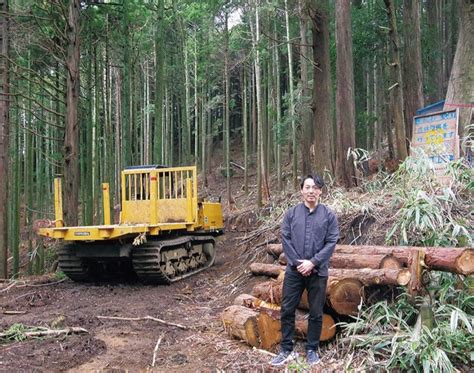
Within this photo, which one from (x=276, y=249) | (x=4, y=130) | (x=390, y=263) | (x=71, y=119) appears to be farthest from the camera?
(x=4, y=130)

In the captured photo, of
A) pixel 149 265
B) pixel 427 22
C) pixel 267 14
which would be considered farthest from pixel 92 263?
pixel 427 22

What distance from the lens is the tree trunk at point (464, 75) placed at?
6.99m

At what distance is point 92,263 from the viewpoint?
8539mm

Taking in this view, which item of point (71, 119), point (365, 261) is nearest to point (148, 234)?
point (71, 119)

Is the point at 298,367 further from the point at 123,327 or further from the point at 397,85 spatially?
the point at 397,85

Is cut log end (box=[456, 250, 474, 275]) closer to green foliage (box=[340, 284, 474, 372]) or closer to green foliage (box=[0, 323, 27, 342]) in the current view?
green foliage (box=[340, 284, 474, 372])

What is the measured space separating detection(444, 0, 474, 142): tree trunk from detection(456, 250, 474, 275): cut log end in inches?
151

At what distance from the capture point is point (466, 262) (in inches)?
141

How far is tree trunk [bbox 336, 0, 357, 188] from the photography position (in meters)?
8.56

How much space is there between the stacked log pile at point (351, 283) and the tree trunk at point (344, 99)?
3.79 metres

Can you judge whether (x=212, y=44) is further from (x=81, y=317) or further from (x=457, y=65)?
(x=81, y=317)

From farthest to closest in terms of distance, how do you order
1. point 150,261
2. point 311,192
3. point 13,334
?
point 150,261 → point 13,334 → point 311,192

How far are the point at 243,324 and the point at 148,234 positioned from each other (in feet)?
13.3

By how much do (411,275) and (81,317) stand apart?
3882mm
